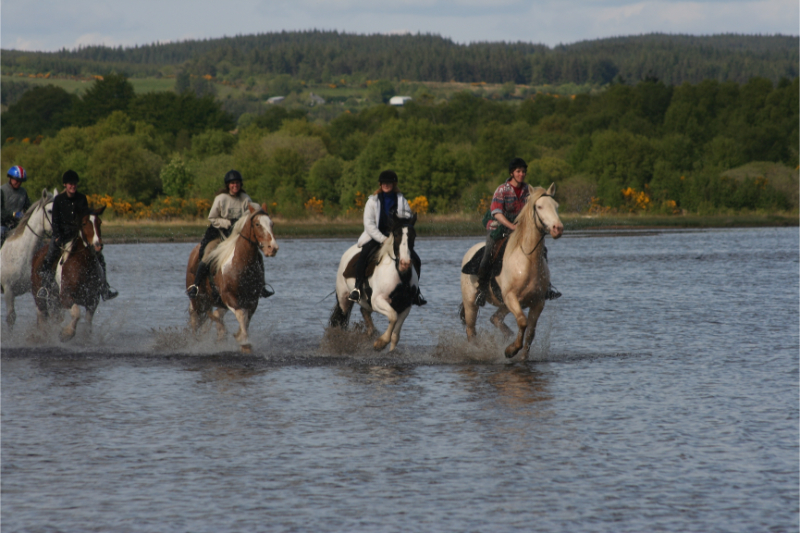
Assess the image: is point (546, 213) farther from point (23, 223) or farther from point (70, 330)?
point (23, 223)

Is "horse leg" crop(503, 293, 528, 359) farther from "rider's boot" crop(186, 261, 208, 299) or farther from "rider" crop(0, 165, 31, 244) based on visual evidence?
"rider" crop(0, 165, 31, 244)

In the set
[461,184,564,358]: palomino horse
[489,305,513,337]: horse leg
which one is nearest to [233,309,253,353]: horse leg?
[489,305,513,337]: horse leg

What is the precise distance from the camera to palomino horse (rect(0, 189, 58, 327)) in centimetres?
1445

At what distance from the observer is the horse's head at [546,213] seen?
11.1m

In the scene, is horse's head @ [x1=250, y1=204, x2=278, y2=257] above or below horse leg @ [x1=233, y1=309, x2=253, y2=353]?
above

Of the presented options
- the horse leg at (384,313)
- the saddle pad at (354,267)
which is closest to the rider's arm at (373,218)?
the saddle pad at (354,267)

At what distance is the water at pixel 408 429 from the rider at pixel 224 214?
1.16 meters

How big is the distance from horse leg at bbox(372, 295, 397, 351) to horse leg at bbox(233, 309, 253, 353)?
188 centimetres

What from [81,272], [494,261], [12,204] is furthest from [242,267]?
[12,204]

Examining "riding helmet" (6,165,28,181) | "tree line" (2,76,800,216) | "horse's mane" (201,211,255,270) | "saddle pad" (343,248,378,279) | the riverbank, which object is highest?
"tree line" (2,76,800,216)

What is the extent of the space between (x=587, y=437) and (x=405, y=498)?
7.56ft

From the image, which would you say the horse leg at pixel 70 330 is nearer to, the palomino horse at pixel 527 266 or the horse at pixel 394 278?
the horse at pixel 394 278

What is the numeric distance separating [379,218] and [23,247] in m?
5.79

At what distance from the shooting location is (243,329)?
518 inches
